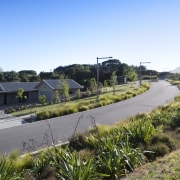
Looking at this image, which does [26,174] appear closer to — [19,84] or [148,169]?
Answer: [148,169]

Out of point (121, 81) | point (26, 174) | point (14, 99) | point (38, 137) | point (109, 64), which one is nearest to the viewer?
point (26, 174)

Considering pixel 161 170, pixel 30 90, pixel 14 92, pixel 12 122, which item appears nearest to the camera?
pixel 161 170

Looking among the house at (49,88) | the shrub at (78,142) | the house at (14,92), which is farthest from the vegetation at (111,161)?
the house at (14,92)

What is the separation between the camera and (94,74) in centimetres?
7819

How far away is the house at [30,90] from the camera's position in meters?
45.8

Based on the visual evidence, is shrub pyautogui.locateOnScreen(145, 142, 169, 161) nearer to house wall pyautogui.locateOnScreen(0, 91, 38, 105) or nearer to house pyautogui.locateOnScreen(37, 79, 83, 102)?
house pyautogui.locateOnScreen(37, 79, 83, 102)

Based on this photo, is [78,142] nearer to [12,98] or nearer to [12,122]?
[12,122]

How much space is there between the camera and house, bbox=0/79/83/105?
4578 cm

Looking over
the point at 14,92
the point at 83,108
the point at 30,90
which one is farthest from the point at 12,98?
the point at 83,108

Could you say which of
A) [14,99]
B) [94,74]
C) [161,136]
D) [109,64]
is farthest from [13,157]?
[109,64]

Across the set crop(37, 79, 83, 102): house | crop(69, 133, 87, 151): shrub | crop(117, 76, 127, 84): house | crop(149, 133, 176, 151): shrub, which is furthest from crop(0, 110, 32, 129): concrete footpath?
crop(117, 76, 127, 84): house

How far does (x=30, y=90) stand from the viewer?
48.8 m

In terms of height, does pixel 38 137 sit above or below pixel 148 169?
below

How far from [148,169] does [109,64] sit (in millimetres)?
101256
